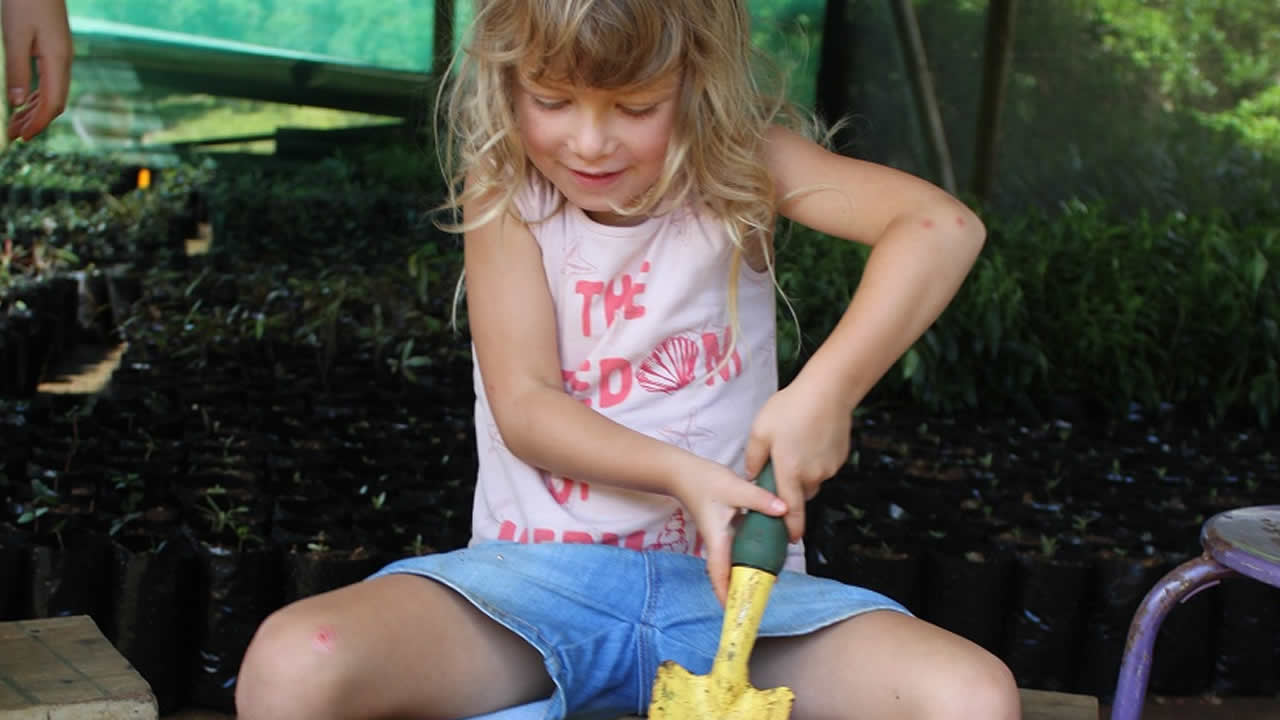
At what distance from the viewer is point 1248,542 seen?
1468 millimetres

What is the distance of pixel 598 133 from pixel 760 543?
436 millimetres

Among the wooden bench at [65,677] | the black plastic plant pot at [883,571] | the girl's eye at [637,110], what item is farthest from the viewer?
the black plastic plant pot at [883,571]

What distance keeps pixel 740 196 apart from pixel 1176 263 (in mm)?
3037

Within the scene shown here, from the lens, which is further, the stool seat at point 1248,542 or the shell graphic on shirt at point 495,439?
the shell graphic on shirt at point 495,439

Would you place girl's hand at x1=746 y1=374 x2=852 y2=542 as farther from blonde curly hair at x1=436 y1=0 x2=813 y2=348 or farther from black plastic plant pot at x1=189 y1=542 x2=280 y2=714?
black plastic plant pot at x1=189 y1=542 x2=280 y2=714

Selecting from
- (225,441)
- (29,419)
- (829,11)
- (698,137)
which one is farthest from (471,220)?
(829,11)

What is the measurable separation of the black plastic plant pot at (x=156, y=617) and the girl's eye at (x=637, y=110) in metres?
1.31

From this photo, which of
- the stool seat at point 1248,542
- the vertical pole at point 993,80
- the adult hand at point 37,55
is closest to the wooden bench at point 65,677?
the adult hand at point 37,55

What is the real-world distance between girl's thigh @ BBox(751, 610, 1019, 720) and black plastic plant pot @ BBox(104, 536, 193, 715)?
128 centimetres

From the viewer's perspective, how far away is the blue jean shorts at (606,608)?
1464 mm

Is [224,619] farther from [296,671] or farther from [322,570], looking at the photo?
[296,671]

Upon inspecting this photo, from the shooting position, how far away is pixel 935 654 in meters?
1.37

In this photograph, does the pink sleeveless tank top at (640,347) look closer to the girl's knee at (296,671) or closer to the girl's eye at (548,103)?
the girl's eye at (548,103)

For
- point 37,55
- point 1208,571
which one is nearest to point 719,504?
point 1208,571
